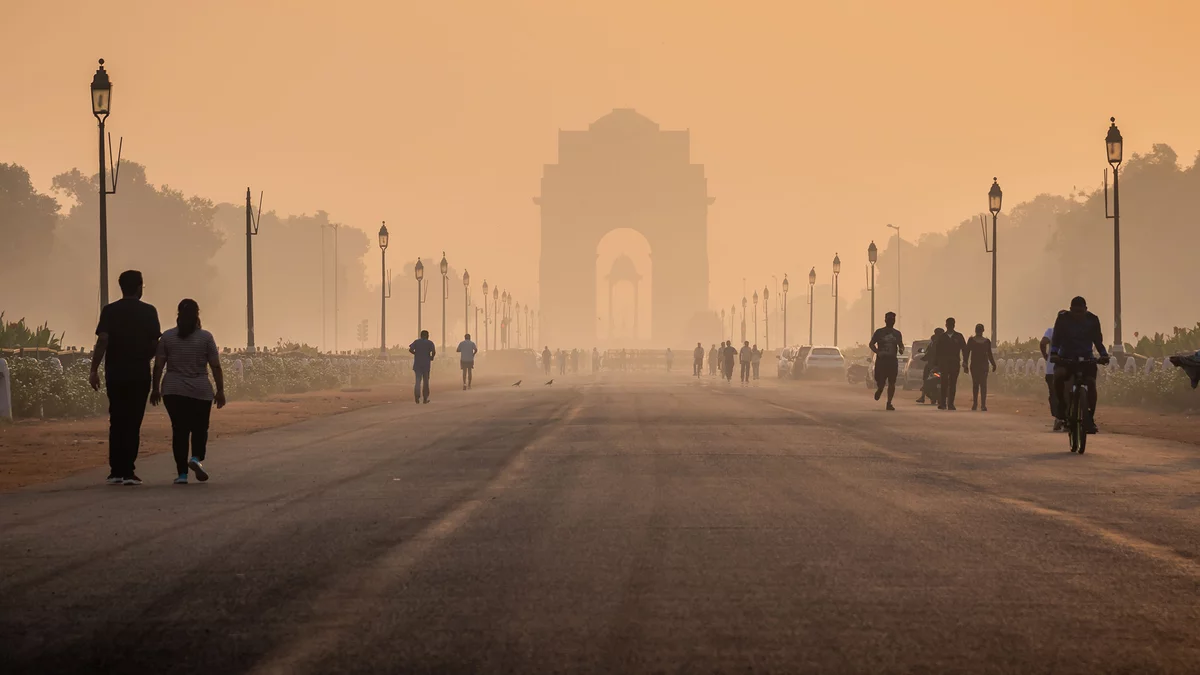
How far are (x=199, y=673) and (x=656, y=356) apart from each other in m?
118

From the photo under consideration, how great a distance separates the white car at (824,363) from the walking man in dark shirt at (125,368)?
51138 mm

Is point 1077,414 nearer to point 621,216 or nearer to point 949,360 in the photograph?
point 949,360

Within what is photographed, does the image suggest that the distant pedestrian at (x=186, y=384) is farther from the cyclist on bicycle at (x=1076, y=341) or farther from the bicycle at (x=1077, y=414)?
the cyclist on bicycle at (x=1076, y=341)

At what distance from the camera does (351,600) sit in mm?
7113

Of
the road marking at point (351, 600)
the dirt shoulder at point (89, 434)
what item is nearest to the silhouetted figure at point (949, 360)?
the dirt shoulder at point (89, 434)

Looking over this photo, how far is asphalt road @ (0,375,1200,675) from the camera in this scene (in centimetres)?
598

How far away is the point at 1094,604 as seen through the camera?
23.1 ft

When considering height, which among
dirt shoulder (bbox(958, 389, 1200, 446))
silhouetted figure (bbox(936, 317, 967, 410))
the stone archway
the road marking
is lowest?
the road marking

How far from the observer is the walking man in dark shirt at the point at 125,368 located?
45.1 feet

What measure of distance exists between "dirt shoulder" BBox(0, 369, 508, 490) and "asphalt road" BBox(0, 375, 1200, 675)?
4.49 feet

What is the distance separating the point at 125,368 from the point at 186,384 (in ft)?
1.83

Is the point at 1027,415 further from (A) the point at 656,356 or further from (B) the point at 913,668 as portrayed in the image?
(A) the point at 656,356

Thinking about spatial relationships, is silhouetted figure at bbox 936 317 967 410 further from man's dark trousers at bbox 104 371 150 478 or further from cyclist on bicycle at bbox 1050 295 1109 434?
man's dark trousers at bbox 104 371 150 478

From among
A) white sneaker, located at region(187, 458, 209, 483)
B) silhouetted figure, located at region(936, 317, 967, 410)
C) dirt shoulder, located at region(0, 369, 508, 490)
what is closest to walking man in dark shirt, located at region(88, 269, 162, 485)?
white sneaker, located at region(187, 458, 209, 483)
